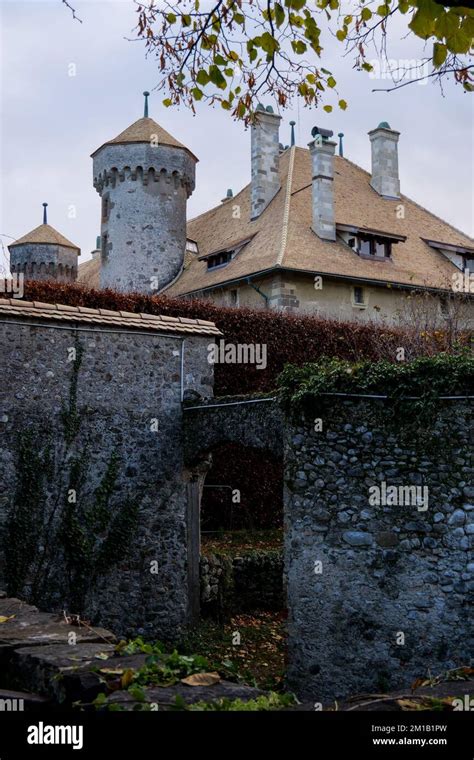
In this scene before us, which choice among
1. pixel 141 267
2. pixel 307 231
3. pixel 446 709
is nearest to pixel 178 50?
pixel 446 709

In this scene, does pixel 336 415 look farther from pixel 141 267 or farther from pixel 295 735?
pixel 141 267

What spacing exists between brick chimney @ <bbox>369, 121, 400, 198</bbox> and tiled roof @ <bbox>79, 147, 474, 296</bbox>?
0.39 meters

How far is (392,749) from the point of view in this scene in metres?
3.19

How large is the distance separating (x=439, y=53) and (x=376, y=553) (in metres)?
5.27

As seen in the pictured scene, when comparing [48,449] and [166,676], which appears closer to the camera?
[166,676]

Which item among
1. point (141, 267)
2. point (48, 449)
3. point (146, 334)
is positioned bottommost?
point (48, 449)

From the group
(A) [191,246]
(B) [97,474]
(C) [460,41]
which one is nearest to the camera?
(C) [460,41]

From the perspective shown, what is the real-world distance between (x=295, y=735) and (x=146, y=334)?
30.7ft

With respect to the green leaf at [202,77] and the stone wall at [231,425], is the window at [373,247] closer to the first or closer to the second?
the stone wall at [231,425]

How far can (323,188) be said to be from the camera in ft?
78.5

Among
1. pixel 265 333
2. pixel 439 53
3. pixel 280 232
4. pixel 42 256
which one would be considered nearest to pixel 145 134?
pixel 280 232

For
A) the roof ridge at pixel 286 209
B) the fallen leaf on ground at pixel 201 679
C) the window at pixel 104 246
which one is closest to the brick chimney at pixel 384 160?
the roof ridge at pixel 286 209

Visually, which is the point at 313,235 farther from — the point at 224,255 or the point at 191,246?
the point at 191,246

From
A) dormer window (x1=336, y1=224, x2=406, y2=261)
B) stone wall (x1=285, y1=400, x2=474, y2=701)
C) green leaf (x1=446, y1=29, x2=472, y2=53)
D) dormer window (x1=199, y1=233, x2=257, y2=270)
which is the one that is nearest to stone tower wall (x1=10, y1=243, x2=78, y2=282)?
dormer window (x1=199, y1=233, x2=257, y2=270)
